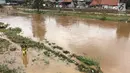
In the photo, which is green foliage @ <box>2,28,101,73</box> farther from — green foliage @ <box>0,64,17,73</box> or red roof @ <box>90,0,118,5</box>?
red roof @ <box>90,0,118,5</box>

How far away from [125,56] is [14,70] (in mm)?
9266

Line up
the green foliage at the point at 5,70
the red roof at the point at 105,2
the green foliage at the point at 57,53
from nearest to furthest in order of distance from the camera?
1. the green foliage at the point at 5,70
2. the green foliage at the point at 57,53
3. the red roof at the point at 105,2

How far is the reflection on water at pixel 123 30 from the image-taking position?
28344mm

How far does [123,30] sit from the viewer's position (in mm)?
31875

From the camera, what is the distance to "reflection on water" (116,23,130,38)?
28.3 meters

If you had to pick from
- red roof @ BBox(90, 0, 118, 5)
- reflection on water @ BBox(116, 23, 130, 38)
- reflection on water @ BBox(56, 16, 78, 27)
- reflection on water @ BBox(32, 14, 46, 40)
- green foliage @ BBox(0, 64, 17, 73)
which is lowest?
reflection on water @ BBox(116, 23, 130, 38)

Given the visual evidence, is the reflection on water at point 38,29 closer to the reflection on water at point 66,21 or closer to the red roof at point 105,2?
the reflection on water at point 66,21

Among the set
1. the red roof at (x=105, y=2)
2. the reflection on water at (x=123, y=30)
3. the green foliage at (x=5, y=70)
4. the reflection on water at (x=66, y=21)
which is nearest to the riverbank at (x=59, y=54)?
the green foliage at (x=5, y=70)

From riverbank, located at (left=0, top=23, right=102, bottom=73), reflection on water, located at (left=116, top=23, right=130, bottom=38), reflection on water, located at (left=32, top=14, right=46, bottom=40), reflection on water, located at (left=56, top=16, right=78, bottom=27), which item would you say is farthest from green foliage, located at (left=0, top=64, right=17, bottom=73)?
reflection on water, located at (left=56, top=16, right=78, bottom=27)

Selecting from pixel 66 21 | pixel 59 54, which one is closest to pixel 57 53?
pixel 59 54

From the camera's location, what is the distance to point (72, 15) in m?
47.7

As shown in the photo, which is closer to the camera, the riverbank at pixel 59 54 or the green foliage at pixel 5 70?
the green foliage at pixel 5 70

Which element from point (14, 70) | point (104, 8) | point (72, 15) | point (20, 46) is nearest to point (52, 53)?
point (20, 46)

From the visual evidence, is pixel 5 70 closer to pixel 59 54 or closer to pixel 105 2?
pixel 59 54
